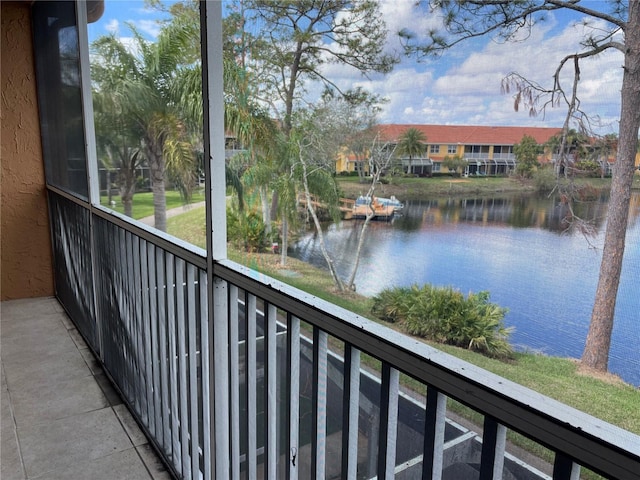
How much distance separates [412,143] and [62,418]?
2.65 metres

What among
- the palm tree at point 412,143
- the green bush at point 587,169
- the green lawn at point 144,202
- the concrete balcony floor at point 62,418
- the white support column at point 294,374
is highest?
the palm tree at point 412,143

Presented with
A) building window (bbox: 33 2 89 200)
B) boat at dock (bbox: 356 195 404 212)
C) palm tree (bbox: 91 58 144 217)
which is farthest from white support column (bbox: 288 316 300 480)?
building window (bbox: 33 2 89 200)

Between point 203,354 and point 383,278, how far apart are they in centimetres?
109

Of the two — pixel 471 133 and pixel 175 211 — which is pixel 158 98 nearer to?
pixel 175 211

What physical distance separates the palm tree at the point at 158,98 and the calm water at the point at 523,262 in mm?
1385

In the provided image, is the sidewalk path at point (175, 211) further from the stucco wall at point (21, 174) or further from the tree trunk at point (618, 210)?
the stucco wall at point (21, 174)

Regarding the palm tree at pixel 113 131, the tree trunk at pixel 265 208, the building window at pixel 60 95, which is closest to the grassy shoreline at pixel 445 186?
the tree trunk at pixel 265 208

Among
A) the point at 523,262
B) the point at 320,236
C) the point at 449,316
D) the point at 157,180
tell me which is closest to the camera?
the point at 523,262

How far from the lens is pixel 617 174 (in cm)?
60

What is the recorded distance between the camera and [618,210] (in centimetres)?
60

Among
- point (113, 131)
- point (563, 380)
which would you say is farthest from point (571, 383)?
point (113, 131)

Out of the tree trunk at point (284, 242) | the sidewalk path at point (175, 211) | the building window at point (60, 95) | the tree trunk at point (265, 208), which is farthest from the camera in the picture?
the building window at point (60, 95)

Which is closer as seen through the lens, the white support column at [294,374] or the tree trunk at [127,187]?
the white support column at [294,374]

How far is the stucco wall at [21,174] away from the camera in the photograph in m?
4.17
